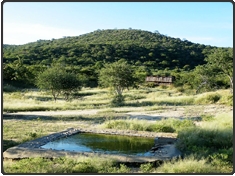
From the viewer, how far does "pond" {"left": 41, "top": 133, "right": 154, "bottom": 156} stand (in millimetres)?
9602

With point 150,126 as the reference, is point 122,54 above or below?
above

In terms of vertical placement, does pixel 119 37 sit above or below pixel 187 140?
above

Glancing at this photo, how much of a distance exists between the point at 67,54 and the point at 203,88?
30.7m

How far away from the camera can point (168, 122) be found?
1355 centimetres

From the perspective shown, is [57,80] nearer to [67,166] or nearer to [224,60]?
[224,60]

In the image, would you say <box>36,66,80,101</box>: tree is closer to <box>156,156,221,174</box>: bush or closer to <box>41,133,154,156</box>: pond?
<box>41,133,154,156</box>: pond

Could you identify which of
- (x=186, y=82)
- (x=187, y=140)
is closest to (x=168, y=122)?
(x=187, y=140)

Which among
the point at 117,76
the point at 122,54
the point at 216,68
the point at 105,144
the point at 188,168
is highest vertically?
the point at 122,54

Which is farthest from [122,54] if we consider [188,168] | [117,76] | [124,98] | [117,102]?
[188,168]

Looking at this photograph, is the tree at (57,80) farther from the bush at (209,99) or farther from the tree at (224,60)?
the tree at (224,60)

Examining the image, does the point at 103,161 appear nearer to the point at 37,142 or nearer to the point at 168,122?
the point at 37,142

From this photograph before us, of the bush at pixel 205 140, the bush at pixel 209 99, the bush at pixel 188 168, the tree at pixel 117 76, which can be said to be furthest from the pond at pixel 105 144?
the tree at pixel 117 76

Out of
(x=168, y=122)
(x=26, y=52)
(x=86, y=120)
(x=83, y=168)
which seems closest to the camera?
(x=83, y=168)

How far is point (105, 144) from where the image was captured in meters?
10.4
